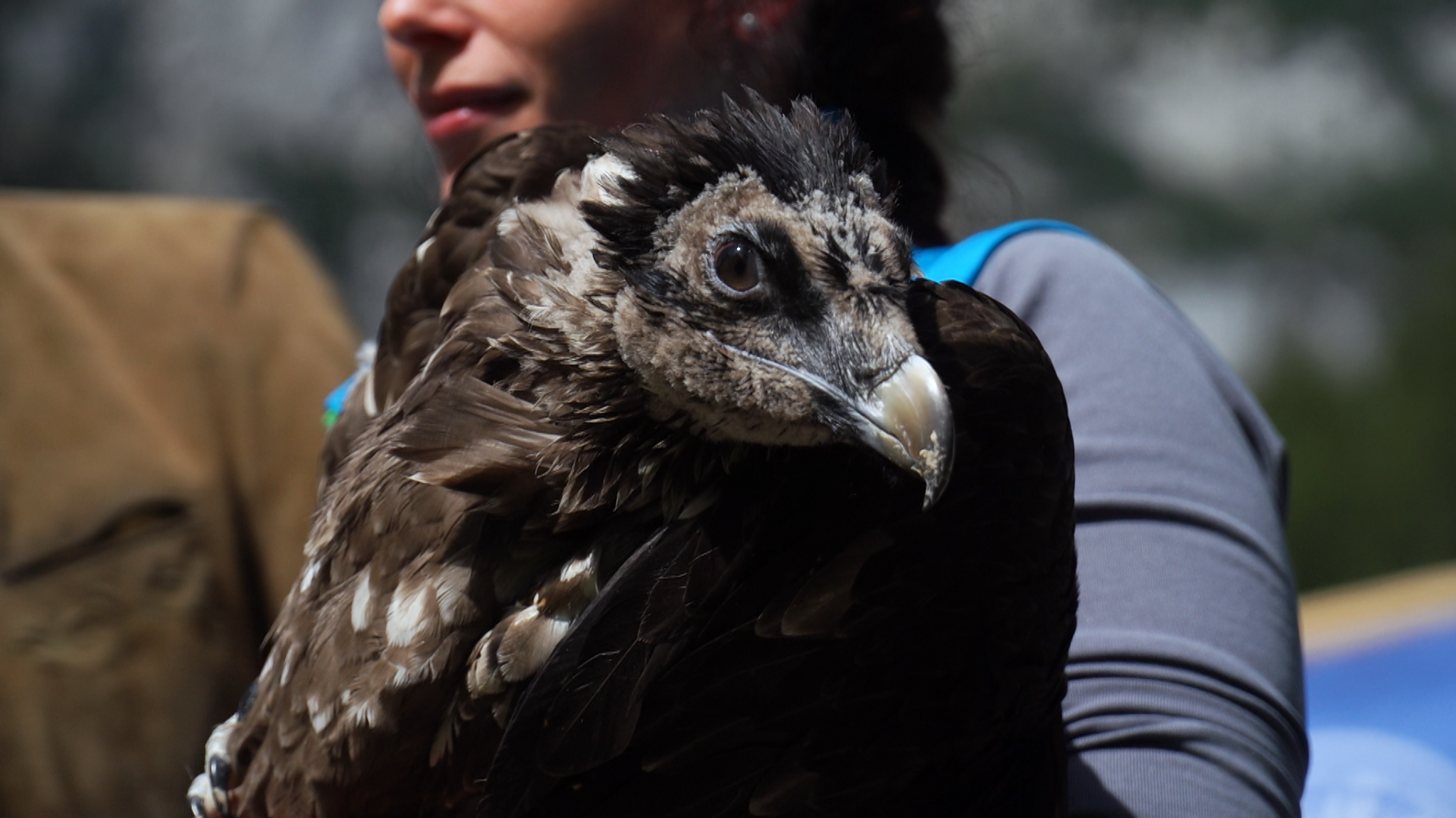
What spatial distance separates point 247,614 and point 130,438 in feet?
1.29

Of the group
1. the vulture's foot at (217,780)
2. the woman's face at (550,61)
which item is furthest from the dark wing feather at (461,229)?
the vulture's foot at (217,780)

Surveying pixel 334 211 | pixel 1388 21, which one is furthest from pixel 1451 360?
pixel 334 211

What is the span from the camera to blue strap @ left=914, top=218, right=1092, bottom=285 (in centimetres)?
192

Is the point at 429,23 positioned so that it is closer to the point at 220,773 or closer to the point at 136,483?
the point at 136,483

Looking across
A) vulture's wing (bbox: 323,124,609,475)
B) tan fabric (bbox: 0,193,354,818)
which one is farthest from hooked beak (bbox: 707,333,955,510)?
tan fabric (bbox: 0,193,354,818)

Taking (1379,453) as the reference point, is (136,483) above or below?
above

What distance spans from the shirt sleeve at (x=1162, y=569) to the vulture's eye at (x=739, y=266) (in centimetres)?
57

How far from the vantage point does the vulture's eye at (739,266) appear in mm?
1443

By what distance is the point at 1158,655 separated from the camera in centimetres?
168

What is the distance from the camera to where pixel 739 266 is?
1.45 meters

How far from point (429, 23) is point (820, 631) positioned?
125 centimetres

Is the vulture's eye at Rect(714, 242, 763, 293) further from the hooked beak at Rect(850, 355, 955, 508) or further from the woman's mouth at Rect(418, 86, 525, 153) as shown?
the woman's mouth at Rect(418, 86, 525, 153)

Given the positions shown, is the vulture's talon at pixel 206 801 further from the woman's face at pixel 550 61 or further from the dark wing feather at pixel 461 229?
the woman's face at pixel 550 61

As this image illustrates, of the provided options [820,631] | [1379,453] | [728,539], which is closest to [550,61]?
[728,539]
